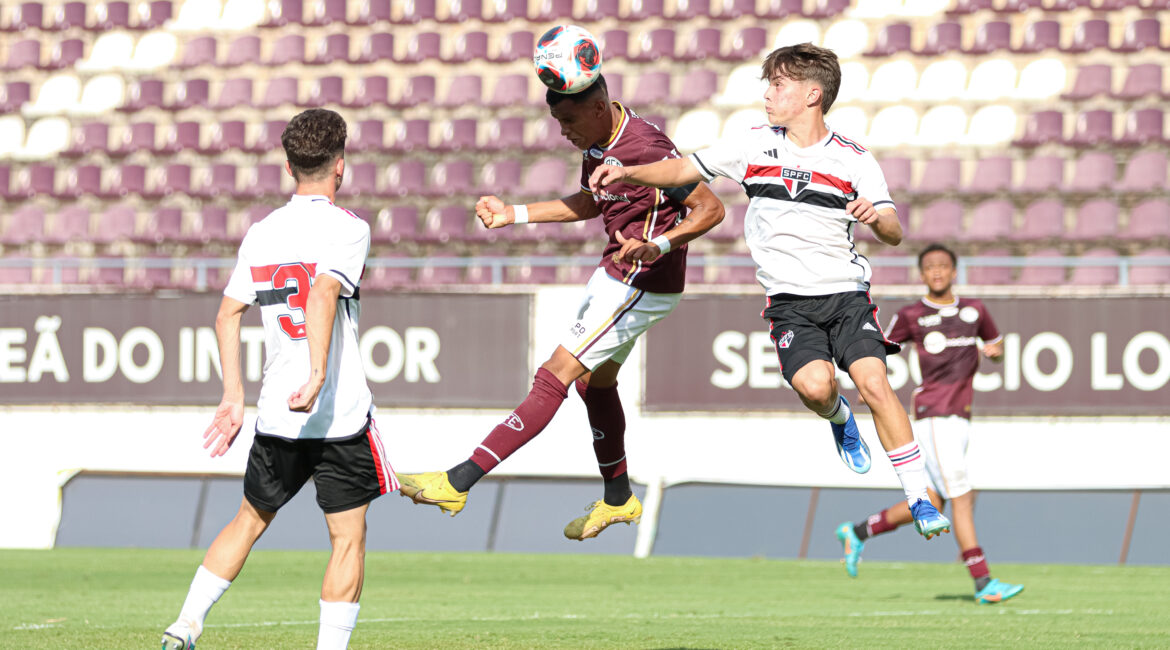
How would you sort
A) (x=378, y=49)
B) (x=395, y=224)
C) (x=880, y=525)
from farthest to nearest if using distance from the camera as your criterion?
1. (x=378, y=49)
2. (x=395, y=224)
3. (x=880, y=525)

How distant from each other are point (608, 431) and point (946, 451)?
3.96 metres

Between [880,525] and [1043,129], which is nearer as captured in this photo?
[880,525]

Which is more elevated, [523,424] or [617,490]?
[523,424]

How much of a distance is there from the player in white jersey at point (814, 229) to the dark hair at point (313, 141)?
1.56 m

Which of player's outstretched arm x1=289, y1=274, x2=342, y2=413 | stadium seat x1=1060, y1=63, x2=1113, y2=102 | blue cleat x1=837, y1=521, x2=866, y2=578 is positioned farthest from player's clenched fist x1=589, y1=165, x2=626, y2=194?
stadium seat x1=1060, y1=63, x2=1113, y2=102

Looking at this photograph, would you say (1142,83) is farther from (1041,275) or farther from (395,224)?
(395,224)

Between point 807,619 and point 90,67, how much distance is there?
17.0 m

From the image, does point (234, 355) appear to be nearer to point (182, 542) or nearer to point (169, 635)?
point (169, 635)

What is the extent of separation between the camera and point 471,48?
21.7 metres

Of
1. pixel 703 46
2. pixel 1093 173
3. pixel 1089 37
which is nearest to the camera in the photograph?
pixel 1093 173

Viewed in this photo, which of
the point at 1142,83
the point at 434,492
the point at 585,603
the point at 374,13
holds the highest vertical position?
the point at 374,13

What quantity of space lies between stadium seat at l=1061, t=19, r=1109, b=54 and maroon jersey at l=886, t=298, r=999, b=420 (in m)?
9.65

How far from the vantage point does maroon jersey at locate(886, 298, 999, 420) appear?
11219mm

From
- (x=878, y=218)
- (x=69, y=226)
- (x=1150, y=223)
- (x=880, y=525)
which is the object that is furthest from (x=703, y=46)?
(x=878, y=218)
